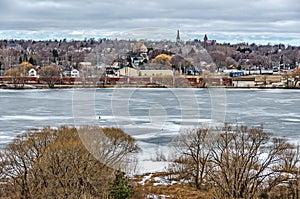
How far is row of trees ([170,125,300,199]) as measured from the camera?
24.3 ft

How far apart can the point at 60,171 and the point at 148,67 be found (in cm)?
939

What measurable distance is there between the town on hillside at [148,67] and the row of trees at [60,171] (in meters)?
2.22

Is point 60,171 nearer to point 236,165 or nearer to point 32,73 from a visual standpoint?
point 236,165

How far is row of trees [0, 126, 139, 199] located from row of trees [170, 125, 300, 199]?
1394 millimetres

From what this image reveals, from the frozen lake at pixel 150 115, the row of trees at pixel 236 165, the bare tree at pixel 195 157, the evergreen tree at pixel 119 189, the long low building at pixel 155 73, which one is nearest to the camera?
the evergreen tree at pixel 119 189

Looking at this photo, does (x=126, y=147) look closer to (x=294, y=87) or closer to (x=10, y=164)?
(x=10, y=164)

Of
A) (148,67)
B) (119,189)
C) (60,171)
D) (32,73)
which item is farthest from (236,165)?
(32,73)

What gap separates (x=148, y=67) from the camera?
631 inches

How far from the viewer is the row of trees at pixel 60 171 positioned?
6.68 m

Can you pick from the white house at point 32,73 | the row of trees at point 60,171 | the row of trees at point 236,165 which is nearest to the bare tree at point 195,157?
the row of trees at point 236,165

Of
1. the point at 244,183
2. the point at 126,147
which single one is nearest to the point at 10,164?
the point at 126,147

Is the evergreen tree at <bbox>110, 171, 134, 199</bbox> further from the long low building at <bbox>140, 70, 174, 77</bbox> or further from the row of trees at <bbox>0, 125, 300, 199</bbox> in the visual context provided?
the long low building at <bbox>140, 70, 174, 77</bbox>

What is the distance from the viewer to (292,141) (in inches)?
396

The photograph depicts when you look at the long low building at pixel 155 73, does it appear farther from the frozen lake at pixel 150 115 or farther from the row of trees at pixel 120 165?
the row of trees at pixel 120 165
